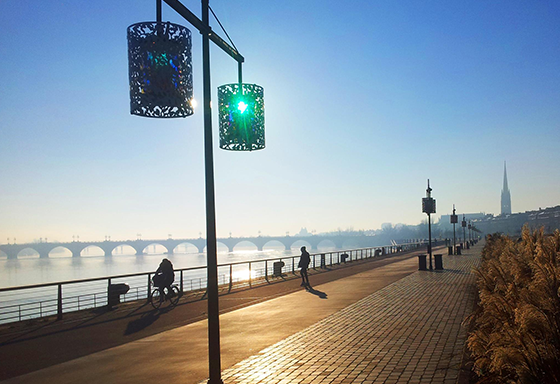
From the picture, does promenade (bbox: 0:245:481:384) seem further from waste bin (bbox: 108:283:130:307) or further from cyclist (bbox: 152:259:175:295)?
waste bin (bbox: 108:283:130:307)

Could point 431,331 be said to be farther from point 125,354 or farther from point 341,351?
point 125,354

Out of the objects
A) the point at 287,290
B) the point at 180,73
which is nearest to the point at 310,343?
the point at 180,73

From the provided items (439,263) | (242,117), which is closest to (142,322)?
(242,117)

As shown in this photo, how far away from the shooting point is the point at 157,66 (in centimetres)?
550

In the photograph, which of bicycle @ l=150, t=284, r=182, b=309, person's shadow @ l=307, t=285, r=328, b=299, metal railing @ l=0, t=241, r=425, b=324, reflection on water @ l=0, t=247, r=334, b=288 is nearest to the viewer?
metal railing @ l=0, t=241, r=425, b=324

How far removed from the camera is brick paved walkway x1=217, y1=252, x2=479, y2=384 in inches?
278

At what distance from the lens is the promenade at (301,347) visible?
7297 mm

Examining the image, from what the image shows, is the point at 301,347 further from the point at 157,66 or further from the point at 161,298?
the point at 161,298

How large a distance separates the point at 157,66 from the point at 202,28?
53.3 inches

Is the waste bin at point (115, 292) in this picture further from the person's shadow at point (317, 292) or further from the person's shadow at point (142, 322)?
the person's shadow at point (317, 292)

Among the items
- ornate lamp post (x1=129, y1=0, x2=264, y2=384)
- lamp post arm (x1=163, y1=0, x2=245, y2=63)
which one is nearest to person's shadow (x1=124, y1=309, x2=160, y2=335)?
ornate lamp post (x1=129, y1=0, x2=264, y2=384)

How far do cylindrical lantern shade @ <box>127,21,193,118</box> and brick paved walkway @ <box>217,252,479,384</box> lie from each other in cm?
405

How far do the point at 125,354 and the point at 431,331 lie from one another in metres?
5.95

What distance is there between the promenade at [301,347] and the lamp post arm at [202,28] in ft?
15.7
